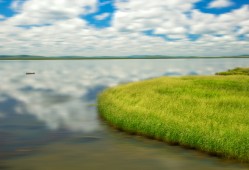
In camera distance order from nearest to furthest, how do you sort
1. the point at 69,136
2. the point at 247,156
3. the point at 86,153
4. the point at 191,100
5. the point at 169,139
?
the point at 247,156, the point at 86,153, the point at 169,139, the point at 69,136, the point at 191,100

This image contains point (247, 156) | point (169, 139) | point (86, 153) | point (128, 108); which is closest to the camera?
point (247, 156)

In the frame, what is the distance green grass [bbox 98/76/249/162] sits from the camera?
16406 mm

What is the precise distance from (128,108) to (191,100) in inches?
251

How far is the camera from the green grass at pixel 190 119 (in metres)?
16.4

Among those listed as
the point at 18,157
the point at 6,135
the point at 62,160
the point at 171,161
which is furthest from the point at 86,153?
the point at 6,135

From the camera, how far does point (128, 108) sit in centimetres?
2398

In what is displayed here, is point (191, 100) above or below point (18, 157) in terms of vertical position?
above

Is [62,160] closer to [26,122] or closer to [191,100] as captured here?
[26,122]

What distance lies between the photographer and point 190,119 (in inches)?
794

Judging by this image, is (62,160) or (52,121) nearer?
(62,160)

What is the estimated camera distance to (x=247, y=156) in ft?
49.3

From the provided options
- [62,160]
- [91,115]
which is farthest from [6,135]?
[91,115]

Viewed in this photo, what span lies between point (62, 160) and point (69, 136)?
459cm

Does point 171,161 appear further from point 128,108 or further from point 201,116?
point 128,108
